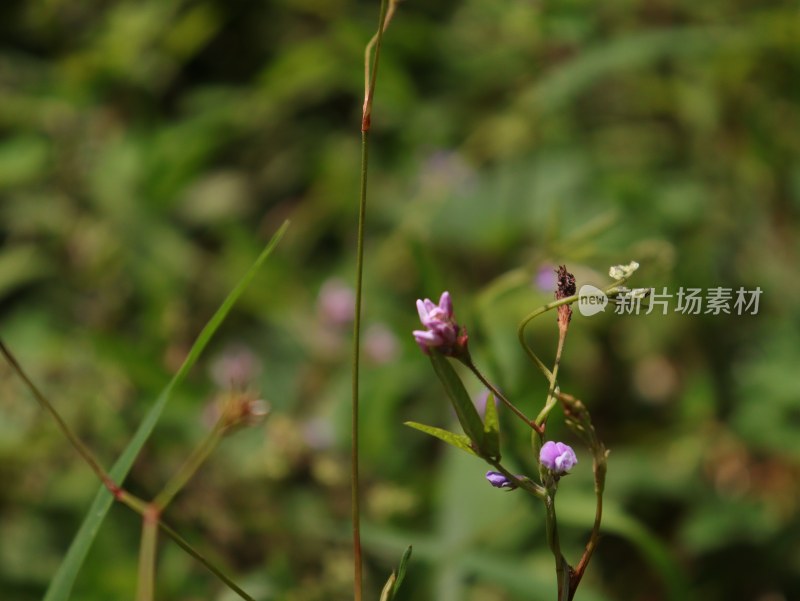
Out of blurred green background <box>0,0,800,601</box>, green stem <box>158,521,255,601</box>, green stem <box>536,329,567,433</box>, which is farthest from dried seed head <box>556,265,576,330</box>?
blurred green background <box>0,0,800,601</box>

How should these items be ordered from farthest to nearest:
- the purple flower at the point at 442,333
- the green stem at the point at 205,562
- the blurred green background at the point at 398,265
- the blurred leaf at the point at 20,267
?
Answer: the blurred leaf at the point at 20,267
the blurred green background at the point at 398,265
the green stem at the point at 205,562
the purple flower at the point at 442,333

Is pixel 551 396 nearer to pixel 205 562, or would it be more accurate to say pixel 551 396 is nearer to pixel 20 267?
pixel 205 562

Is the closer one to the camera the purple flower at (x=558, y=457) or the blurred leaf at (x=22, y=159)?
the purple flower at (x=558, y=457)

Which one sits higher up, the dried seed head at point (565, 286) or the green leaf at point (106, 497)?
the dried seed head at point (565, 286)

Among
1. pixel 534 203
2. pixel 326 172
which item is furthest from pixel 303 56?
pixel 534 203

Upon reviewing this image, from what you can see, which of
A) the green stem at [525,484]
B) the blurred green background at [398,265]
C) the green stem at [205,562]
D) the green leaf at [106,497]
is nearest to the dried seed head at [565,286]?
the green stem at [525,484]

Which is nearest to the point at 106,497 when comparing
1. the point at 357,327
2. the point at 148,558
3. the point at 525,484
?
the point at 148,558

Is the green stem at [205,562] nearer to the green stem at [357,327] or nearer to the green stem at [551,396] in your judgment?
the green stem at [357,327]
